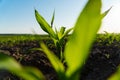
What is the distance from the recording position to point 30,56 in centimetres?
416

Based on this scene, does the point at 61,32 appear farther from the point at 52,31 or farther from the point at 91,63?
the point at 91,63

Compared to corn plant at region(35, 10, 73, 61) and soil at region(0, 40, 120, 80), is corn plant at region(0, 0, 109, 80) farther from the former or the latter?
soil at region(0, 40, 120, 80)

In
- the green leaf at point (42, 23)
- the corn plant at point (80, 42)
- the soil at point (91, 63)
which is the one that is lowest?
the soil at point (91, 63)

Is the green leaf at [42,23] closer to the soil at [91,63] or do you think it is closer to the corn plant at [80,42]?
the soil at [91,63]

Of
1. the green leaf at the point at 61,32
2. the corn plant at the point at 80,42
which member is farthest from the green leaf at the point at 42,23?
the corn plant at the point at 80,42

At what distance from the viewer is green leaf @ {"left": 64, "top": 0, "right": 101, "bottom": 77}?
0.83 meters

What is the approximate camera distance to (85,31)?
85 cm

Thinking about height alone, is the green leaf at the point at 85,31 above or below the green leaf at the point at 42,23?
above

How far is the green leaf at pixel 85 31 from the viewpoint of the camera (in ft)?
2.72

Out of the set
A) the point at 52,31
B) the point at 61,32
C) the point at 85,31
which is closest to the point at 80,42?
the point at 85,31

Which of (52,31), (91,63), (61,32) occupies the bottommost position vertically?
(91,63)

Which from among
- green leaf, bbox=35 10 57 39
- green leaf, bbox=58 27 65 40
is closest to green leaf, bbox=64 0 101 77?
green leaf, bbox=35 10 57 39

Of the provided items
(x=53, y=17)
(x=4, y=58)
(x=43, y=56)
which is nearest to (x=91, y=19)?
(x=4, y=58)

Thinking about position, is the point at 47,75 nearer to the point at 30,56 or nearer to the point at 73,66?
the point at 30,56
